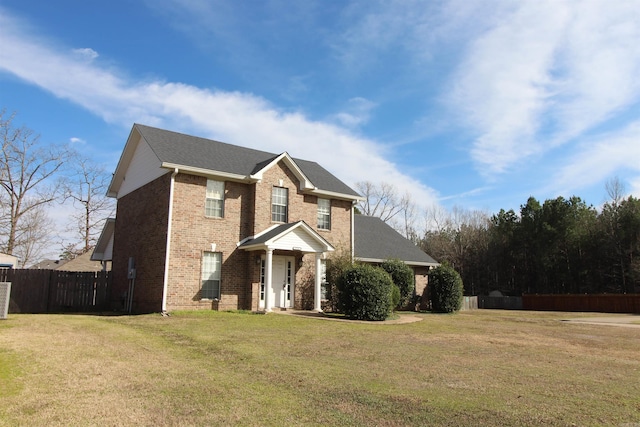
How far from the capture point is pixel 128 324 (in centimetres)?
1480

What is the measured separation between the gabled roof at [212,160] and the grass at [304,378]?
321 inches

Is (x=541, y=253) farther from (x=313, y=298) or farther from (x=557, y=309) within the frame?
(x=313, y=298)

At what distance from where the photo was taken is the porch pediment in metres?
19.1

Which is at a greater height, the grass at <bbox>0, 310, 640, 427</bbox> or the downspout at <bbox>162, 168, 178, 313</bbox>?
the downspout at <bbox>162, 168, 178, 313</bbox>

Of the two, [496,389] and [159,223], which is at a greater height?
[159,223]

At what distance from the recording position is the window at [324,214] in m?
23.5

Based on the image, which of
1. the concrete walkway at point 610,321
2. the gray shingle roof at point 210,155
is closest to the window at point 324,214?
the gray shingle roof at point 210,155

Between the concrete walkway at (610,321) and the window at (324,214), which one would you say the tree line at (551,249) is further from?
the window at (324,214)

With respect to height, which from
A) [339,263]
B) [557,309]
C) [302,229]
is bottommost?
[557,309]

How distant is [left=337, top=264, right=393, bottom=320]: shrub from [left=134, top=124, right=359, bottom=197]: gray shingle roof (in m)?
6.59

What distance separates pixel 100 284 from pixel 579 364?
20896mm

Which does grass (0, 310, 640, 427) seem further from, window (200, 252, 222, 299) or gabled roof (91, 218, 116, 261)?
gabled roof (91, 218, 116, 261)

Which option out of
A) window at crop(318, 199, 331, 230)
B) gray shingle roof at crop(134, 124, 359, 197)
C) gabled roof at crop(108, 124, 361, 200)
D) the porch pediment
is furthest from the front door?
gray shingle roof at crop(134, 124, 359, 197)

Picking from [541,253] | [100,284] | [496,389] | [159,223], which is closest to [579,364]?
[496,389]
